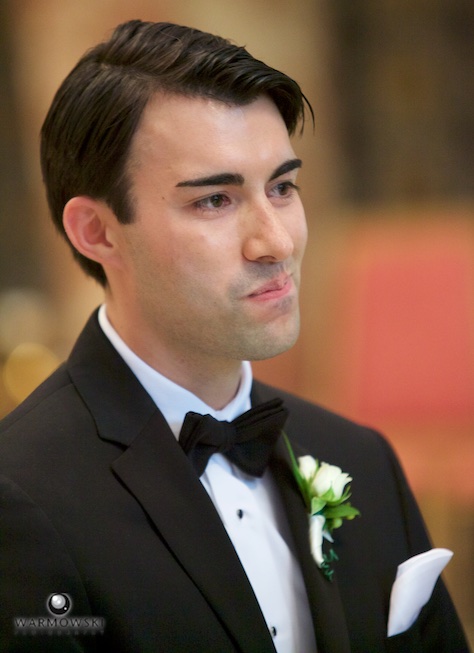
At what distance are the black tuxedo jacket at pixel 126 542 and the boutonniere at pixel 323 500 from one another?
2 cm

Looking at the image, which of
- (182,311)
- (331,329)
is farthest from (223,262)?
(331,329)

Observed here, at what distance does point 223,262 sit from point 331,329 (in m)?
3.09

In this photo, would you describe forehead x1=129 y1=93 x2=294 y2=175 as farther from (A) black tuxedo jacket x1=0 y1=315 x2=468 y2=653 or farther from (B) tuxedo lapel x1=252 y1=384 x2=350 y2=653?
(B) tuxedo lapel x1=252 y1=384 x2=350 y2=653

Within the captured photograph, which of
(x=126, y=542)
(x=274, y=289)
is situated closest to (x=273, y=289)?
(x=274, y=289)

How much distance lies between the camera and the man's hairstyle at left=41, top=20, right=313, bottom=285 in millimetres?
1689

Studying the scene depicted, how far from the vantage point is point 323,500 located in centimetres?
182

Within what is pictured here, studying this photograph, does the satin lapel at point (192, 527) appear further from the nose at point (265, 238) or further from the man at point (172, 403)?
the nose at point (265, 238)

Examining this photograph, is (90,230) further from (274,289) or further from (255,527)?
(255,527)

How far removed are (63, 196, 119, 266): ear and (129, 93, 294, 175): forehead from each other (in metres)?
0.15

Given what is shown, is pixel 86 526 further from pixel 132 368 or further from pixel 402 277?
pixel 402 277

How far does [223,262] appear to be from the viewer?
65.7 inches

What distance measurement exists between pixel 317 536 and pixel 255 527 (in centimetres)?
13

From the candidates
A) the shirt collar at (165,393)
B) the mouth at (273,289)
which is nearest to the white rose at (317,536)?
the shirt collar at (165,393)

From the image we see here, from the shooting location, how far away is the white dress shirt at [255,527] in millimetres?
1716
